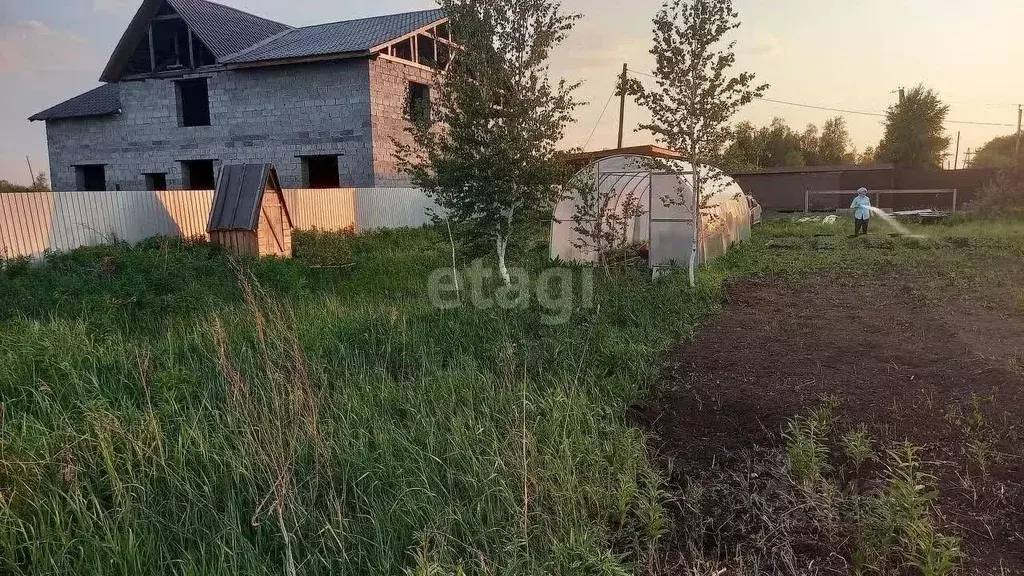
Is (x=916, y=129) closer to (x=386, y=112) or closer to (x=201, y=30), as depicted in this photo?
(x=386, y=112)

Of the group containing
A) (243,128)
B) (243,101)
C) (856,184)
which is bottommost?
(856,184)

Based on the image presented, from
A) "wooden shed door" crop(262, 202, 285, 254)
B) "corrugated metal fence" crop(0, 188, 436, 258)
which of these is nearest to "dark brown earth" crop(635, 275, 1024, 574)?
"corrugated metal fence" crop(0, 188, 436, 258)

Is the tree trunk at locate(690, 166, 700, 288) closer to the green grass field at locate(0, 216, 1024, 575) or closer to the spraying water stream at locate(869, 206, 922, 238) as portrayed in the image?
the green grass field at locate(0, 216, 1024, 575)

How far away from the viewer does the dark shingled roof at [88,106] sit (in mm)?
23922

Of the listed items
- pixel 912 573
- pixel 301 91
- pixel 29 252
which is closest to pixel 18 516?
pixel 912 573

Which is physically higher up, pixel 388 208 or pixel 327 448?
pixel 388 208

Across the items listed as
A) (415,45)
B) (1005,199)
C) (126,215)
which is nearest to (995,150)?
(1005,199)

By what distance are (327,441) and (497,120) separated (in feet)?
20.9

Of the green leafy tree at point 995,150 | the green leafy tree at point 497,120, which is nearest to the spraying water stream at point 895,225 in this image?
the green leafy tree at point 497,120

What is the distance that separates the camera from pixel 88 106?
24.8 metres

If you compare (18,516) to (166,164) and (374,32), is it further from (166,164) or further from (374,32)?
(166,164)

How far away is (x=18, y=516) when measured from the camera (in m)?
3.32

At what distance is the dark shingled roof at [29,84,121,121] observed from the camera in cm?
2392

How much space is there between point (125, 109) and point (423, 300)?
21.3 meters
